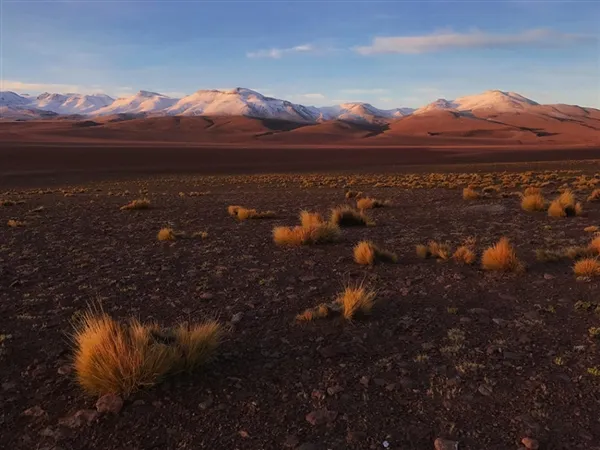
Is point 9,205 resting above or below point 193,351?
below

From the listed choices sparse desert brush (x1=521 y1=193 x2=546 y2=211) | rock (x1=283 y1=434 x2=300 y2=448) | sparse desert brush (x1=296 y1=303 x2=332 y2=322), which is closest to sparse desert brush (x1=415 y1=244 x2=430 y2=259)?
sparse desert brush (x1=296 y1=303 x2=332 y2=322)

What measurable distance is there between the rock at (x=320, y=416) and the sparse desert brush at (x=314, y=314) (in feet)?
6.29

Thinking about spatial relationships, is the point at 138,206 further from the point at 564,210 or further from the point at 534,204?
the point at 564,210

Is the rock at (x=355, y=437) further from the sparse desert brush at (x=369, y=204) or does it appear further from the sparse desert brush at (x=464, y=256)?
the sparse desert brush at (x=369, y=204)

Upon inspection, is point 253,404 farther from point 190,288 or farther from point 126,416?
point 190,288

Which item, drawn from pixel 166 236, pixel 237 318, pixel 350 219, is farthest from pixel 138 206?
pixel 237 318

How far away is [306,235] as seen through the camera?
10.7 metres

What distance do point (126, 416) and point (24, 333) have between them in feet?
8.11

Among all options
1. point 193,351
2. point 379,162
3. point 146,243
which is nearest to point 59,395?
point 193,351

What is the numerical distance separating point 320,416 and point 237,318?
2335 millimetres

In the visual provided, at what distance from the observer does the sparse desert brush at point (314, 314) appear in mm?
5996

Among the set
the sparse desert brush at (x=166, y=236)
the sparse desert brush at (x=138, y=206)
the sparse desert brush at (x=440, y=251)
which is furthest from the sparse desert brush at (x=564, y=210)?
the sparse desert brush at (x=138, y=206)

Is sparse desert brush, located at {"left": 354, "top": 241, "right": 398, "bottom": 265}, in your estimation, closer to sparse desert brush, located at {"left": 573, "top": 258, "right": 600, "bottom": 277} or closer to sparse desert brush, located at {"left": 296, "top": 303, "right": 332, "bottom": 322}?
sparse desert brush, located at {"left": 296, "top": 303, "right": 332, "bottom": 322}

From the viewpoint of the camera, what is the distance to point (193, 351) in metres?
4.66
